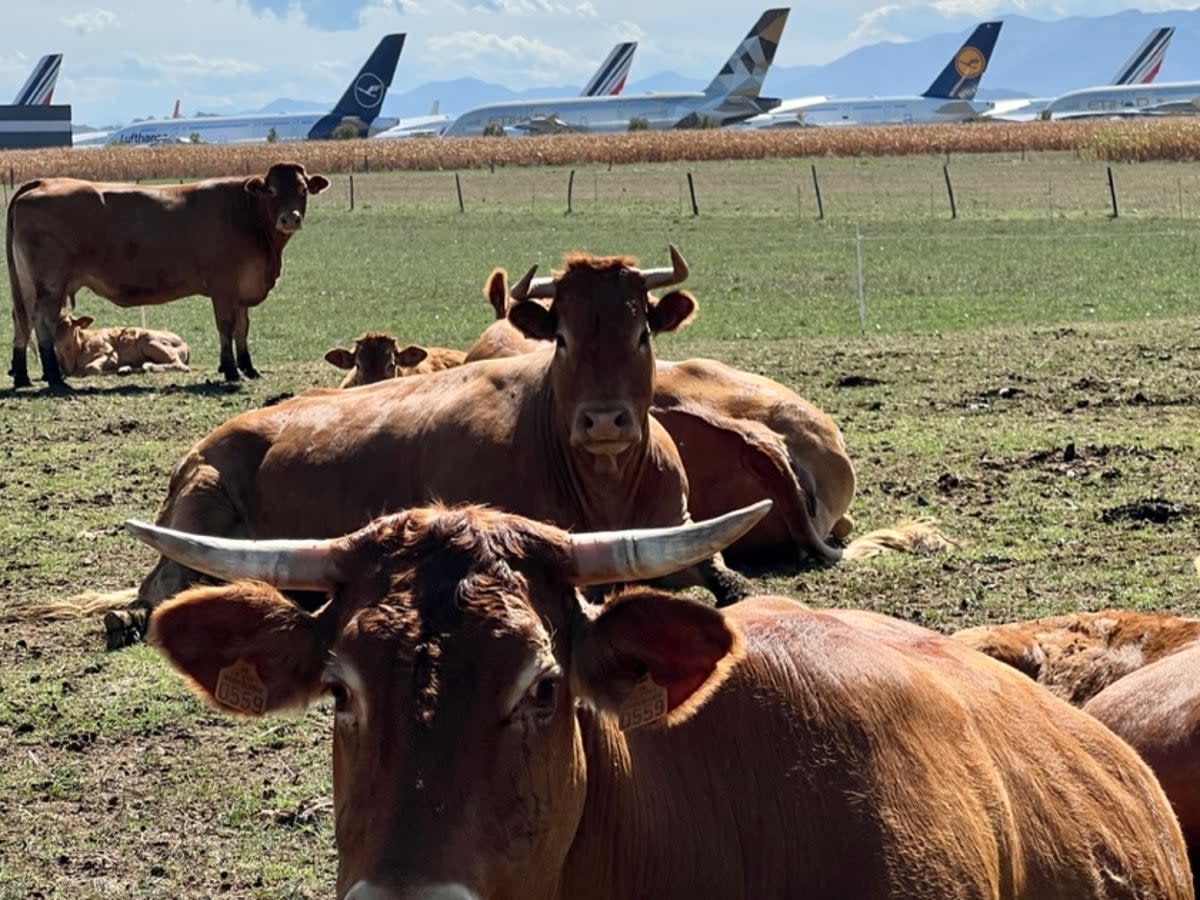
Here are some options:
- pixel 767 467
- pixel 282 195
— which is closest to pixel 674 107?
pixel 282 195

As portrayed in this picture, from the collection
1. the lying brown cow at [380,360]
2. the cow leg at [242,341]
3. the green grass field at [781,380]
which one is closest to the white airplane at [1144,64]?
the green grass field at [781,380]

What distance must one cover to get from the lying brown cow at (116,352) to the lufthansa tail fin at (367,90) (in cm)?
11607

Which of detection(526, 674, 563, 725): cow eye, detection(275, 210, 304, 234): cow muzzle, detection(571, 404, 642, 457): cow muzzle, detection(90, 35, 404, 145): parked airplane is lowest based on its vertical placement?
detection(90, 35, 404, 145): parked airplane

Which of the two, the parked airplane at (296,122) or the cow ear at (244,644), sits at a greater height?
the cow ear at (244,644)

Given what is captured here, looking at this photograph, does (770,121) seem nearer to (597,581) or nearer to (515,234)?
(515,234)

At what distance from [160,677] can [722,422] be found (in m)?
3.92

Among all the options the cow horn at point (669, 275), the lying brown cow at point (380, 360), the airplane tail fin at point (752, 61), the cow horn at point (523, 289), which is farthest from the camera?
the airplane tail fin at point (752, 61)

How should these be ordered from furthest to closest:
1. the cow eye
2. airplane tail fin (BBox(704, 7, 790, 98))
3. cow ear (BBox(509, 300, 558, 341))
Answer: airplane tail fin (BBox(704, 7, 790, 98)), cow ear (BBox(509, 300, 558, 341)), the cow eye

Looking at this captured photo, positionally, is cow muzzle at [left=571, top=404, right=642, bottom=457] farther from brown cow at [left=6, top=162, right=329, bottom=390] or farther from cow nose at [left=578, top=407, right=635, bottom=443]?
brown cow at [left=6, top=162, right=329, bottom=390]

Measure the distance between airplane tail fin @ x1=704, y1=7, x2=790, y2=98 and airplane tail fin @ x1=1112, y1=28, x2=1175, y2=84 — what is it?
46587mm

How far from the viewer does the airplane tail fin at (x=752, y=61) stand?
118m

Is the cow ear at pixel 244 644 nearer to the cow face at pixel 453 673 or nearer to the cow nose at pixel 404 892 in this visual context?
the cow face at pixel 453 673

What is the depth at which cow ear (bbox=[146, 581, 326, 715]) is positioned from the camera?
3.70 m

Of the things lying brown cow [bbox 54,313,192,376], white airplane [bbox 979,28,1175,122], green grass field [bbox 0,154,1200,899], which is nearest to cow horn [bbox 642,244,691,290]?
green grass field [bbox 0,154,1200,899]
